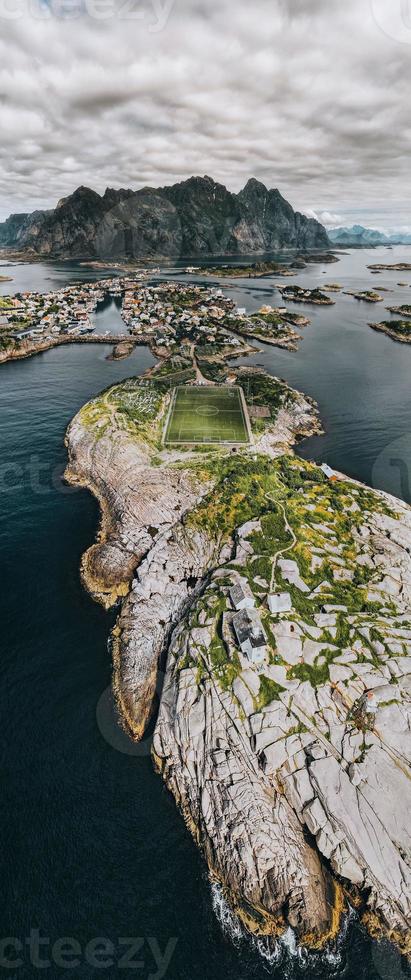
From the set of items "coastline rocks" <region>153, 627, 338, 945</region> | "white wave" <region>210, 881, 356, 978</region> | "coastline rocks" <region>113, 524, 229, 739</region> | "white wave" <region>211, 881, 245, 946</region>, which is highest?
"coastline rocks" <region>113, 524, 229, 739</region>

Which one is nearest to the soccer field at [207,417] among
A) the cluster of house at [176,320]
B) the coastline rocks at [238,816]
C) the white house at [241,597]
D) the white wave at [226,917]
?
the white house at [241,597]

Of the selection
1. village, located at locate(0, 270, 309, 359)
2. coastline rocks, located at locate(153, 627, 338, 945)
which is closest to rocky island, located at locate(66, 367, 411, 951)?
coastline rocks, located at locate(153, 627, 338, 945)

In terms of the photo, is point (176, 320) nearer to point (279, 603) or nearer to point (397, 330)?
point (397, 330)

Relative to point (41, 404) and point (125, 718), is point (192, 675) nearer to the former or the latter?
point (125, 718)

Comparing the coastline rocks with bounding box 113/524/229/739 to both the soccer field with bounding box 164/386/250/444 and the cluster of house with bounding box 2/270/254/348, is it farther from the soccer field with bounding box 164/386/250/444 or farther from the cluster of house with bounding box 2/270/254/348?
the cluster of house with bounding box 2/270/254/348

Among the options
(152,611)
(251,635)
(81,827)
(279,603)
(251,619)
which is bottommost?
(81,827)

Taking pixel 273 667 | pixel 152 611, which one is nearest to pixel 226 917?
pixel 273 667

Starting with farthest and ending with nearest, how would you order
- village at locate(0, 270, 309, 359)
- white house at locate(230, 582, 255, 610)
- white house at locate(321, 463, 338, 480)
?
village at locate(0, 270, 309, 359) < white house at locate(321, 463, 338, 480) < white house at locate(230, 582, 255, 610)

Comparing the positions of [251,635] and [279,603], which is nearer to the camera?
[251,635]
